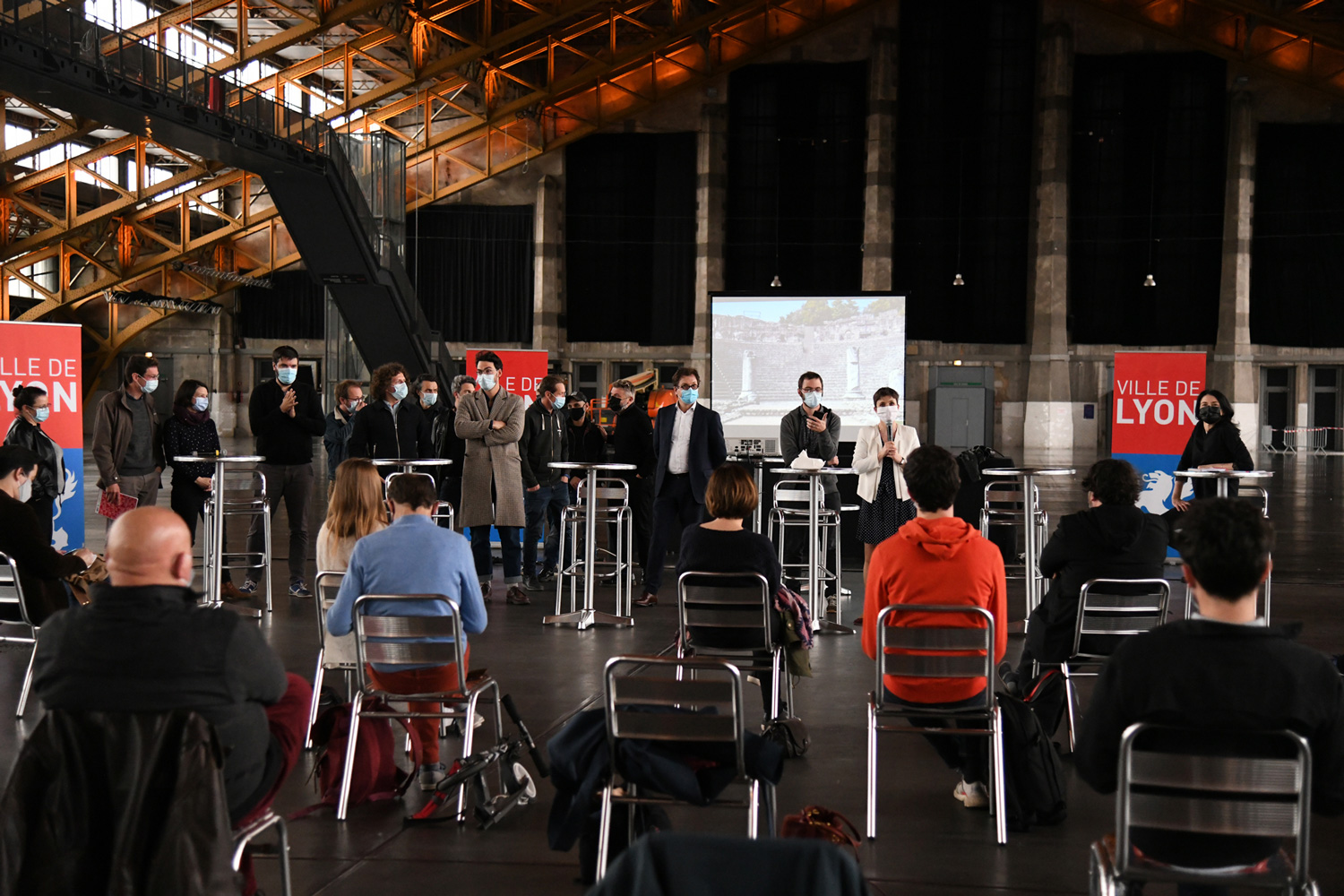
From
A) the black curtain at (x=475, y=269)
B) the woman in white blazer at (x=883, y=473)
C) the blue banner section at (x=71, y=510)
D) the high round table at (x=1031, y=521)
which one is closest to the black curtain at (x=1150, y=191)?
the black curtain at (x=475, y=269)

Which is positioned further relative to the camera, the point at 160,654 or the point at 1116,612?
the point at 1116,612

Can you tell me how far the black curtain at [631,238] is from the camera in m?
27.5

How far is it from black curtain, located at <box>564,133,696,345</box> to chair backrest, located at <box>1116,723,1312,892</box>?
2527cm

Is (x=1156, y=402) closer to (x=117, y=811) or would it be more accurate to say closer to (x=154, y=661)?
(x=154, y=661)

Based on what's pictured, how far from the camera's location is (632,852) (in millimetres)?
1492

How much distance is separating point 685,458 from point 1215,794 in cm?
570

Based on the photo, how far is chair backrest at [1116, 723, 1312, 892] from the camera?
7.38 feet

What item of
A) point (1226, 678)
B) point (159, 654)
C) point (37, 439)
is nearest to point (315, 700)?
point (159, 654)

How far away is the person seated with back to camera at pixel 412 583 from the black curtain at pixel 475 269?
82.1 ft

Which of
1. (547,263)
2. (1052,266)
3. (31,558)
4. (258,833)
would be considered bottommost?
(258,833)

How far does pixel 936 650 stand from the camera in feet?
12.0

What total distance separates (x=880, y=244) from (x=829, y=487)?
19.4 m

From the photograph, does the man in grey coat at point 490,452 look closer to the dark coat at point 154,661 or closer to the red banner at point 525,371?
the dark coat at point 154,661

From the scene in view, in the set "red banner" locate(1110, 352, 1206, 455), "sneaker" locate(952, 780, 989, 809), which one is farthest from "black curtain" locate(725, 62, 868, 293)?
"sneaker" locate(952, 780, 989, 809)
